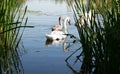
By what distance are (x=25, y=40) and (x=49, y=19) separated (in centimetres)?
628

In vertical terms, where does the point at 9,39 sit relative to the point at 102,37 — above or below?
below

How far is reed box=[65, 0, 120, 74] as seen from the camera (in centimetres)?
487

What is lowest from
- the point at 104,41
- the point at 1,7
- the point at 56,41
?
the point at 56,41

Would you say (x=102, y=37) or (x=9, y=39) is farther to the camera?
(x=9, y=39)

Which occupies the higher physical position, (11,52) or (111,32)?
(111,32)

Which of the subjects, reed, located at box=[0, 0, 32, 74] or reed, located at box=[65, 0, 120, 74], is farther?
reed, located at box=[0, 0, 32, 74]

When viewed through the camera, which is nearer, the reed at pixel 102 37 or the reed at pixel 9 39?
the reed at pixel 102 37

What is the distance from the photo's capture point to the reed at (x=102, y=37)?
16.0 ft

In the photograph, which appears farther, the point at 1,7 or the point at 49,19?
the point at 49,19

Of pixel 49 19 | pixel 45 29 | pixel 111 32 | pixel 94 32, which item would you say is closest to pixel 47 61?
pixel 94 32

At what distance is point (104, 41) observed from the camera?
515 centimetres

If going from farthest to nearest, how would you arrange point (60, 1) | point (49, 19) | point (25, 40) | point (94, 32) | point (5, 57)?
point (60, 1) → point (49, 19) → point (25, 40) → point (5, 57) → point (94, 32)

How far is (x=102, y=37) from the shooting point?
A: 525cm

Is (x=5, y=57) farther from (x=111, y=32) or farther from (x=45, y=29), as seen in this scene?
(x=45, y=29)
